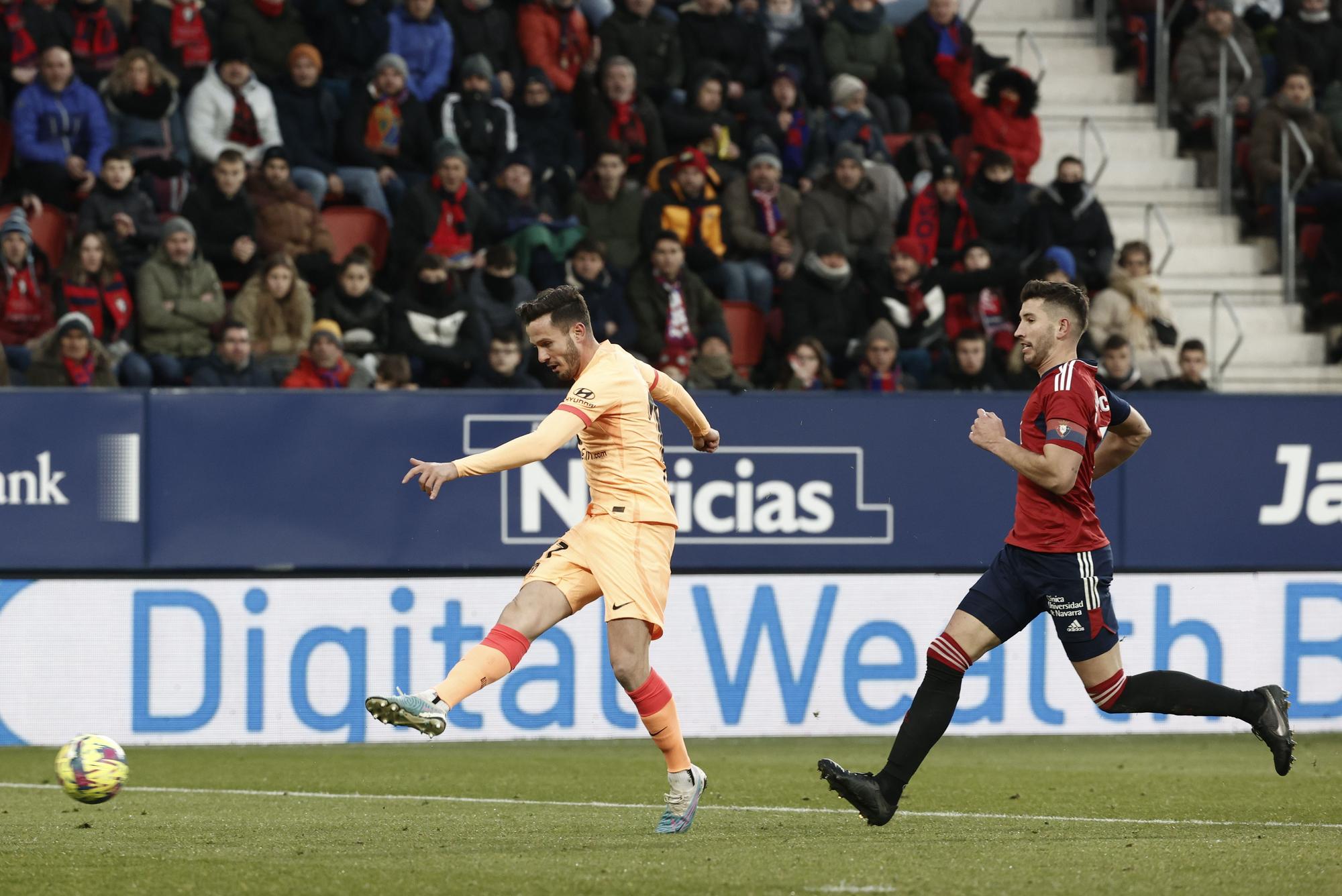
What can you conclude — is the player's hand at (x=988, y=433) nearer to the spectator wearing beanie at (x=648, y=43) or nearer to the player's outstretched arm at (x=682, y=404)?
the player's outstretched arm at (x=682, y=404)

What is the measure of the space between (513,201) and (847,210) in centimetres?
268

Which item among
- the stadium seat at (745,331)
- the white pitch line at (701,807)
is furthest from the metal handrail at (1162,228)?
the white pitch line at (701,807)

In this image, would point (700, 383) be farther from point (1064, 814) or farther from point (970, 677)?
point (1064, 814)

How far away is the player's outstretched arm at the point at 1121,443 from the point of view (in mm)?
7875

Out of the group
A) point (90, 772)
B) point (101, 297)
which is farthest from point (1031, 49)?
point (90, 772)

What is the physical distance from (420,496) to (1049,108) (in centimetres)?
893

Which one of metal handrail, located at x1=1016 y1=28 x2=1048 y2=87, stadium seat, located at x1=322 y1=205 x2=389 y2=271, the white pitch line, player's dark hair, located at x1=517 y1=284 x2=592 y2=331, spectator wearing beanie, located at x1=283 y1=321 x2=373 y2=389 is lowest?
the white pitch line

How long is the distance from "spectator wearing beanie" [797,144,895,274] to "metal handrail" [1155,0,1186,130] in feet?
14.4

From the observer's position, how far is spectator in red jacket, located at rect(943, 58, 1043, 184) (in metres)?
17.7

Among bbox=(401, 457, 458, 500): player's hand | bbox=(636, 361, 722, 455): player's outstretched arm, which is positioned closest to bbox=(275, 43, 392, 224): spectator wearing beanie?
bbox=(636, 361, 722, 455): player's outstretched arm

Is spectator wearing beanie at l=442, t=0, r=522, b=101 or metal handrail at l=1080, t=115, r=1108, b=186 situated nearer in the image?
spectator wearing beanie at l=442, t=0, r=522, b=101

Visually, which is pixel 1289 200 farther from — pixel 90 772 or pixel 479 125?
pixel 90 772

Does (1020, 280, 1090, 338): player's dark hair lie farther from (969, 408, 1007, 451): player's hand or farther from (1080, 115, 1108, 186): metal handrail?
(1080, 115, 1108, 186): metal handrail

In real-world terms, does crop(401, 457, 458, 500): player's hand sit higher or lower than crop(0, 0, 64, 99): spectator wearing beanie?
lower
